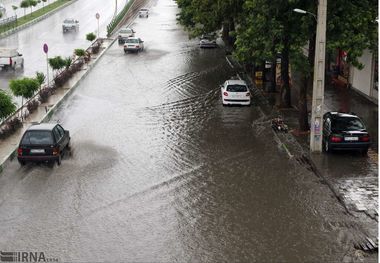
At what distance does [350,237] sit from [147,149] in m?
9.94

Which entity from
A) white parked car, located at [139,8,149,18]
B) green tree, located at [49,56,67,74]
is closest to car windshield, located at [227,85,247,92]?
green tree, located at [49,56,67,74]

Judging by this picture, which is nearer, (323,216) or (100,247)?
(100,247)

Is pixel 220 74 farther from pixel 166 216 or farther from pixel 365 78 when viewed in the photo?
pixel 166 216

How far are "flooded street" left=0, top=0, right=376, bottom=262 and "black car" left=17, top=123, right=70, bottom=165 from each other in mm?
403

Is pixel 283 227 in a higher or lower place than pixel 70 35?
lower

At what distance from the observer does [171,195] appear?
1839cm

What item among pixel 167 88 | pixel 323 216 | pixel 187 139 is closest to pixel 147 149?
pixel 187 139

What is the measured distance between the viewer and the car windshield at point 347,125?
22.0 meters

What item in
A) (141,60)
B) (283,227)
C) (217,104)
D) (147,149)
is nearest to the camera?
(283,227)

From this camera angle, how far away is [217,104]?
31359 mm

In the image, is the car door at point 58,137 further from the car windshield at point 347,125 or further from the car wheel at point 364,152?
the car wheel at point 364,152

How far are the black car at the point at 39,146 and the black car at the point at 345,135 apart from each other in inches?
368

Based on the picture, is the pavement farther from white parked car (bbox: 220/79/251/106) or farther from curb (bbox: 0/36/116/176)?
curb (bbox: 0/36/116/176)

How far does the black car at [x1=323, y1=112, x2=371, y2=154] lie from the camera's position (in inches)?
851
